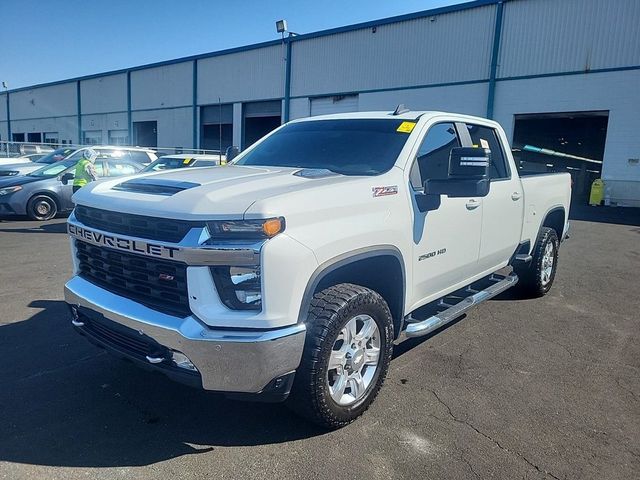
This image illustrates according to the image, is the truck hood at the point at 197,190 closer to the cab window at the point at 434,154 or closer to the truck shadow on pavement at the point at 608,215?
the cab window at the point at 434,154

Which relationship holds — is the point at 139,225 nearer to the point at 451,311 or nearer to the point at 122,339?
the point at 122,339

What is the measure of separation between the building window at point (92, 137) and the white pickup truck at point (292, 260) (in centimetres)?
4322

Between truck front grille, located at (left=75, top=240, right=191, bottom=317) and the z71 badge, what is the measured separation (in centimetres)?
127

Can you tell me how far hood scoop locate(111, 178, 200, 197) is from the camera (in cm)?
289

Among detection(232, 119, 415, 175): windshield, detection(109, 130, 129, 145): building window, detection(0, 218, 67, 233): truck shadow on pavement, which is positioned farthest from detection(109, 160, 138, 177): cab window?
detection(109, 130, 129, 145): building window

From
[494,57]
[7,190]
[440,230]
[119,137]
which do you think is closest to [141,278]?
[440,230]

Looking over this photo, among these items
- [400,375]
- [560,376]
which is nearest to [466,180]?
[400,375]

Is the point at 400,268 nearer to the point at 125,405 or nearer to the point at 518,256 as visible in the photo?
the point at 125,405

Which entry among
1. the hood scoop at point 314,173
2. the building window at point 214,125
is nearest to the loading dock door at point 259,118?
the building window at point 214,125

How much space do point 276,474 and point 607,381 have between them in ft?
9.05

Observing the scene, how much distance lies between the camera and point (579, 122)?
2444 centimetres

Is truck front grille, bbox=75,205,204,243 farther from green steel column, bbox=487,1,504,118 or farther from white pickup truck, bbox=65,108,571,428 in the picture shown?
green steel column, bbox=487,1,504,118

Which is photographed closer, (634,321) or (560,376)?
(560,376)

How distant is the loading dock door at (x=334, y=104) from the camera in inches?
1002
